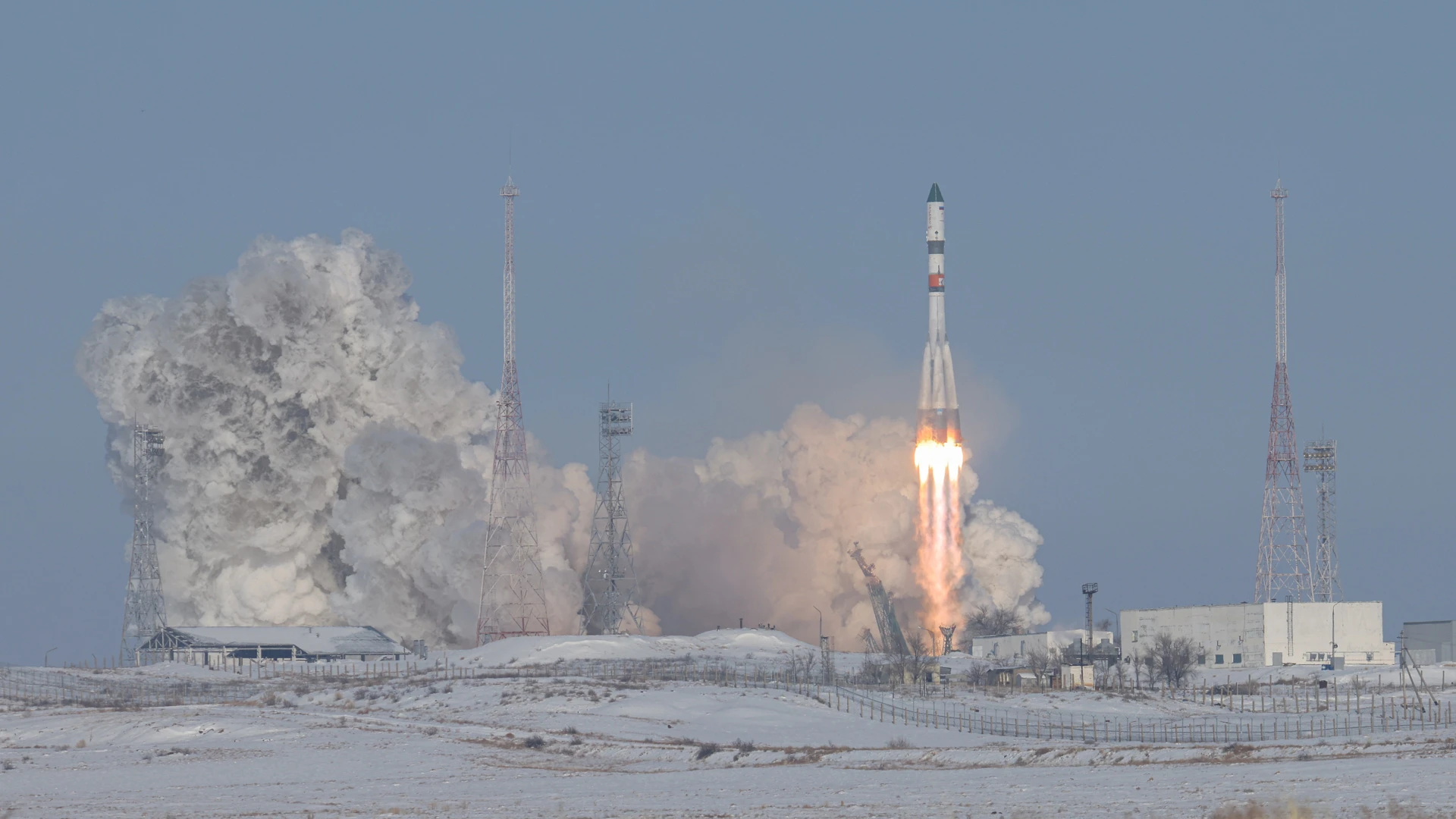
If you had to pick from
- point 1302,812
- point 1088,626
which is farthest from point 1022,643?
point 1302,812

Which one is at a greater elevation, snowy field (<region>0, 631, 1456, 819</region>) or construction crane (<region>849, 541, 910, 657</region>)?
construction crane (<region>849, 541, 910, 657</region>)


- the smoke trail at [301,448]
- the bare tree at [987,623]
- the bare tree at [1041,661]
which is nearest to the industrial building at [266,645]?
the smoke trail at [301,448]

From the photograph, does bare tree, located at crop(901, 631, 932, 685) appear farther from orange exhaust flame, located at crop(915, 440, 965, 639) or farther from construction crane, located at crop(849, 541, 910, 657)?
orange exhaust flame, located at crop(915, 440, 965, 639)

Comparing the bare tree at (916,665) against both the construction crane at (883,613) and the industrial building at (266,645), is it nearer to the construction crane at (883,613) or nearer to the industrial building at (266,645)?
the construction crane at (883,613)

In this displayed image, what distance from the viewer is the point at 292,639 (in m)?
131

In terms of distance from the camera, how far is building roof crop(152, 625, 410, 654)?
426ft

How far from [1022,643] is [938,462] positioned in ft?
48.2

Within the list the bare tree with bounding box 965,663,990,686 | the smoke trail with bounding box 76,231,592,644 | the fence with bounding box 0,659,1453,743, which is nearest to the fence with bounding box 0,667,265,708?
the fence with bounding box 0,659,1453,743

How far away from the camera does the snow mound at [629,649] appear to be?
116375 mm

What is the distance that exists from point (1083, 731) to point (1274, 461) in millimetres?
56859

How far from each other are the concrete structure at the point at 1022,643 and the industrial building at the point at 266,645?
120 ft

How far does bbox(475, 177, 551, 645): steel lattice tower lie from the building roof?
20.5 ft

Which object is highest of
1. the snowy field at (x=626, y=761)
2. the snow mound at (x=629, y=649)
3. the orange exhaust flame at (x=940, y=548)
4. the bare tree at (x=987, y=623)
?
the orange exhaust flame at (x=940, y=548)

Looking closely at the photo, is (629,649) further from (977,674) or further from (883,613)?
(883,613)
